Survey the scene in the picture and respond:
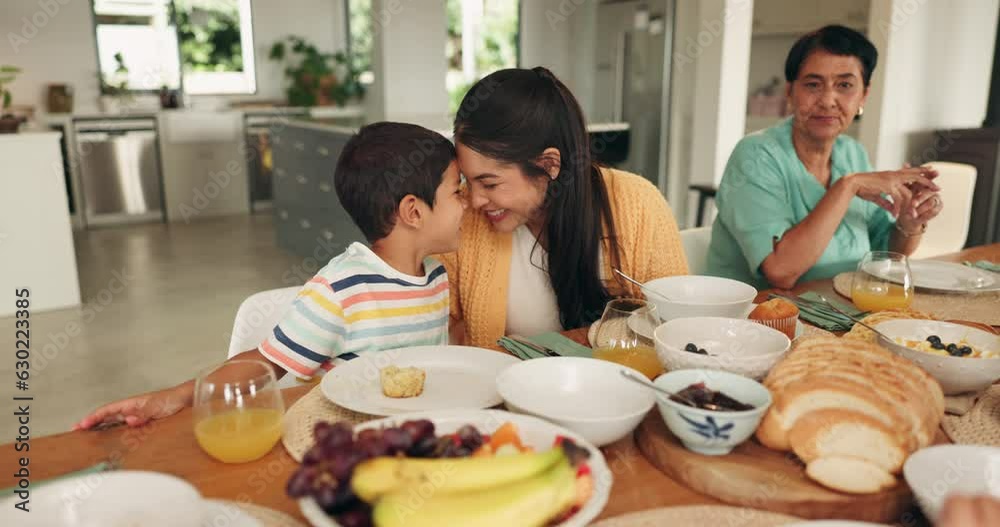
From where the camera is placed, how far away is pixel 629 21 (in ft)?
21.4

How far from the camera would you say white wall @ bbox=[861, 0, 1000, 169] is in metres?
3.95

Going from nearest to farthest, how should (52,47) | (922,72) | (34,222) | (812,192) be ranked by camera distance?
(812,192) < (34,222) < (922,72) < (52,47)

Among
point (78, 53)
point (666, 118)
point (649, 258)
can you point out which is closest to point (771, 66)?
point (666, 118)

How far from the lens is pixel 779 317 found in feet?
4.19

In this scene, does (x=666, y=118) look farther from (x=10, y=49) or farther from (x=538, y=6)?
(x=10, y=49)

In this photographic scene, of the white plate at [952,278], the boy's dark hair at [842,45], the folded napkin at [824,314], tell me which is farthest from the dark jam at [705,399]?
the boy's dark hair at [842,45]

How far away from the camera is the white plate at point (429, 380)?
103cm

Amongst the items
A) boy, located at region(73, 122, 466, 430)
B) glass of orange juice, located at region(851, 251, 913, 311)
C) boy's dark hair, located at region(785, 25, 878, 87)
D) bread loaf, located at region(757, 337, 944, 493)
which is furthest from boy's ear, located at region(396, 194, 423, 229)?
boy's dark hair, located at region(785, 25, 878, 87)

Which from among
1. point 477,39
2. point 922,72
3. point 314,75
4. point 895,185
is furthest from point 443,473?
point 477,39

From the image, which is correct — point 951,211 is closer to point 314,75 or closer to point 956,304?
point 956,304

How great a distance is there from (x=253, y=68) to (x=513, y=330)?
20.4 feet

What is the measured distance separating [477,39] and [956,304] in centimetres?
687

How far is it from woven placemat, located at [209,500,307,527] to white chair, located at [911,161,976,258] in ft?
9.51

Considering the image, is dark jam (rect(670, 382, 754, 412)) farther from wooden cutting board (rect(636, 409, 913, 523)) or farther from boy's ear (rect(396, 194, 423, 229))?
boy's ear (rect(396, 194, 423, 229))
